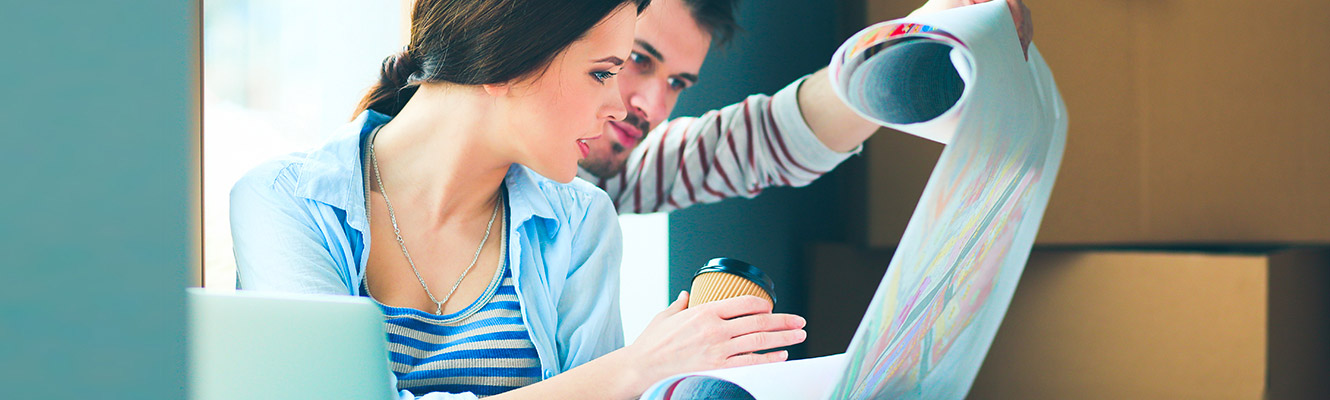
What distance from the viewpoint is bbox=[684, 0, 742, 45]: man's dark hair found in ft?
4.31

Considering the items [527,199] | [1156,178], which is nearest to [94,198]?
[527,199]

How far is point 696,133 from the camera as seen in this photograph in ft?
4.53

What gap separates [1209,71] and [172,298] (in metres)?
1.87

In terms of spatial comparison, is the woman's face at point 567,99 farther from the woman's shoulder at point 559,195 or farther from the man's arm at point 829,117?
the man's arm at point 829,117

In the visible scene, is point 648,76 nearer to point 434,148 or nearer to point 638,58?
point 638,58

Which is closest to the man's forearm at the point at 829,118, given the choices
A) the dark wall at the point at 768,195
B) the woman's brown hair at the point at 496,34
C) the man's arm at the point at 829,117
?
the man's arm at the point at 829,117

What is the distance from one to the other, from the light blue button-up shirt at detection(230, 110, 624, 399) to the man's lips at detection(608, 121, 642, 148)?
26cm

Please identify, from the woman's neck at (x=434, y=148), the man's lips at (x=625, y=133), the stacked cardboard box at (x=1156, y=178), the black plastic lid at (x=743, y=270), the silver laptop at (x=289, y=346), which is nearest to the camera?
the silver laptop at (x=289, y=346)

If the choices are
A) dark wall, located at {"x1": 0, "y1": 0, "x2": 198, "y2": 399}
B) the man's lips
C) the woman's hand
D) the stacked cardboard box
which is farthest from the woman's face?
the stacked cardboard box

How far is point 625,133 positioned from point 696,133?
0.57 feet

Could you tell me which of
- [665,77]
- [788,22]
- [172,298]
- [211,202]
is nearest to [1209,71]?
[788,22]

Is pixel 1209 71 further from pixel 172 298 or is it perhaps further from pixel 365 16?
pixel 172 298

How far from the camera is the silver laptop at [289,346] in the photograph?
0.96ft

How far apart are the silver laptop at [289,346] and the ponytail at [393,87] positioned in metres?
0.56
